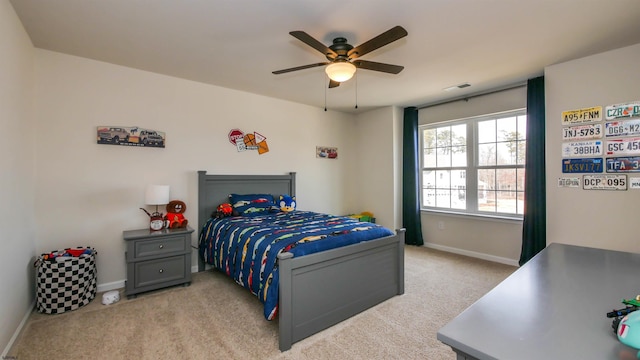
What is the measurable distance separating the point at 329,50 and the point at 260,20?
61cm

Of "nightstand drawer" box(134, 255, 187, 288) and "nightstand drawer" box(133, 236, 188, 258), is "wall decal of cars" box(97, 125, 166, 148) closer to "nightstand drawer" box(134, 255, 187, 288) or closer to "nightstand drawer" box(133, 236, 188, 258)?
"nightstand drawer" box(133, 236, 188, 258)

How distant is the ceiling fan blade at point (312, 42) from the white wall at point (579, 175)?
109 inches

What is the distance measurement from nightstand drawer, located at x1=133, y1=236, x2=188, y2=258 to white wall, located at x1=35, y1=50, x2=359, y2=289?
501 mm

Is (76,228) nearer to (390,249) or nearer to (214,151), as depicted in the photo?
(214,151)

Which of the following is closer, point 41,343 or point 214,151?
point 41,343

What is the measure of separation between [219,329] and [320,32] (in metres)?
2.65

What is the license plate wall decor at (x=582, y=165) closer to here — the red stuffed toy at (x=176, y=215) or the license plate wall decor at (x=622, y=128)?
the license plate wall decor at (x=622, y=128)

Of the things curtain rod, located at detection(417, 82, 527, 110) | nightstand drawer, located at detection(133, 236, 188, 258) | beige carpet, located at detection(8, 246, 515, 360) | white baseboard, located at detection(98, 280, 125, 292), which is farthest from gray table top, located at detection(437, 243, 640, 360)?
white baseboard, located at detection(98, 280, 125, 292)

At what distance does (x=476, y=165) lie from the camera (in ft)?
14.2

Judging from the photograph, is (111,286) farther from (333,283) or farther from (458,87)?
(458,87)

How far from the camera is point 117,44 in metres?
2.65

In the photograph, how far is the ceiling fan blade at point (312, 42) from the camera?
1887 mm

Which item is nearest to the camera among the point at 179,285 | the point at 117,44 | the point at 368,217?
the point at 117,44

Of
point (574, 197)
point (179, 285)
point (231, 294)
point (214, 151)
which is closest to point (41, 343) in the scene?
point (179, 285)
